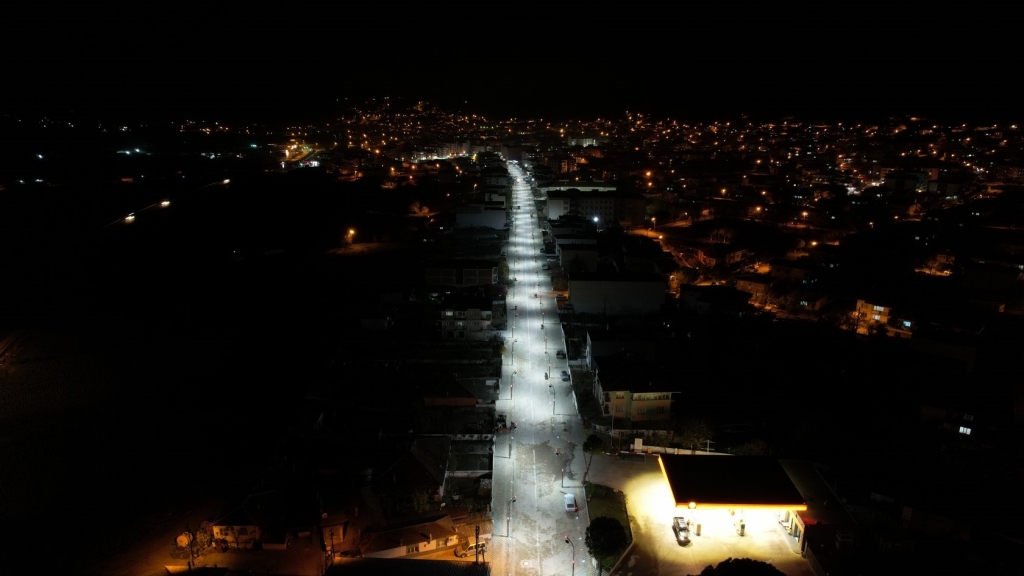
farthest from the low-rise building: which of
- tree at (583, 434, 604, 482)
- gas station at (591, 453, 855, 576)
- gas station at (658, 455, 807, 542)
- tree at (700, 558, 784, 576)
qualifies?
tree at (700, 558, 784, 576)

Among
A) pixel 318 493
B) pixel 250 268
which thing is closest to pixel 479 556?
pixel 318 493

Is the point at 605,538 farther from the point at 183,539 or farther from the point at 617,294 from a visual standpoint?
the point at 617,294

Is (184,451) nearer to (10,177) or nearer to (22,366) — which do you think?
(22,366)

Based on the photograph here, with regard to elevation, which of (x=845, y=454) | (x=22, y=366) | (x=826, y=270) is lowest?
(x=22, y=366)

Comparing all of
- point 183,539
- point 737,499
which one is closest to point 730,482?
point 737,499

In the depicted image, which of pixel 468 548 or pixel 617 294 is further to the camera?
pixel 617 294
